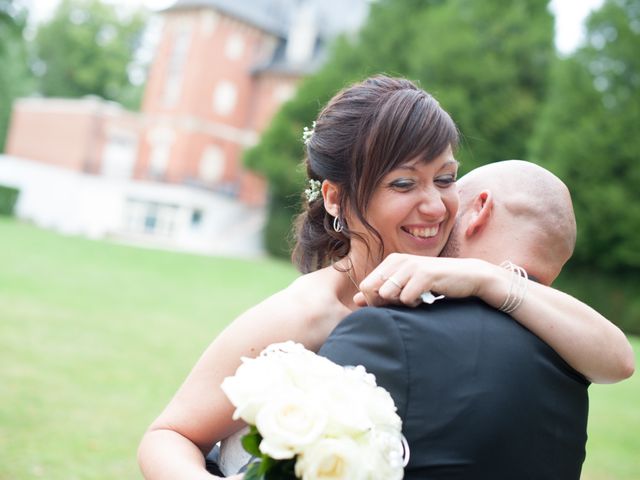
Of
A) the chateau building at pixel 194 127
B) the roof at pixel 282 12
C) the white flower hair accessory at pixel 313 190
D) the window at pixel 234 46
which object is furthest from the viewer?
the window at pixel 234 46

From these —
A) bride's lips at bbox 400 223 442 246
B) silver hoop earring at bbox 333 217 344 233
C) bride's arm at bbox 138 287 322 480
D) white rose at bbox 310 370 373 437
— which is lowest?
bride's arm at bbox 138 287 322 480

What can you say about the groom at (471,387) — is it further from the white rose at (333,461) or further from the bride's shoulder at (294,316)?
the bride's shoulder at (294,316)

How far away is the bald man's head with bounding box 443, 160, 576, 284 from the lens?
2477mm

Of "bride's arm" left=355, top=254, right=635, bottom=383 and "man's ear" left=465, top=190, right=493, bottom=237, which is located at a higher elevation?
"man's ear" left=465, top=190, right=493, bottom=237

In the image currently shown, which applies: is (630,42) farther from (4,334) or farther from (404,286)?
(404,286)

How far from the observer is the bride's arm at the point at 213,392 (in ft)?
8.38

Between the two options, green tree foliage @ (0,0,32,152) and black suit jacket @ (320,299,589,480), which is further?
green tree foliage @ (0,0,32,152)

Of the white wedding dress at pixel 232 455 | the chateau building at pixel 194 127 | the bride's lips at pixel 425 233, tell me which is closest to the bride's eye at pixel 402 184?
the bride's lips at pixel 425 233

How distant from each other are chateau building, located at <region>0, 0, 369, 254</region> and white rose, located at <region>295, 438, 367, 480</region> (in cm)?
4642

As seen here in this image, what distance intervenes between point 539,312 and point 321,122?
1067 mm

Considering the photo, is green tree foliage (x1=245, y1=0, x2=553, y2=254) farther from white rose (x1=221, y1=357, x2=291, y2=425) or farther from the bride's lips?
white rose (x1=221, y1=357, x2=291, y2=425)

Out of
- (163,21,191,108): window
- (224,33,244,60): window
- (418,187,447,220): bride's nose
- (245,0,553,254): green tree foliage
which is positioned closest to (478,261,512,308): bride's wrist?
(418,187,447,220): bride's nose

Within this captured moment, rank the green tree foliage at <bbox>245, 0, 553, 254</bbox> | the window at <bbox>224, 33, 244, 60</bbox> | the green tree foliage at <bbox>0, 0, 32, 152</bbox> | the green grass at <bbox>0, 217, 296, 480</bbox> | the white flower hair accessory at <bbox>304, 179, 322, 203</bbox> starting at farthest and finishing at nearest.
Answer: the green tree foliage at <bbox>0, 0, 32, 152</bbox> → the window at <bbox>224, 33, 244, 60</bbox> → the green tree foliage at <bbox>245, 0, 553, 254</bbox> → the green grass at <bbox>0, 217, 296, 480</bbox> → the white flower hair accessory at <bbox>304, 179, 322, 203</bbox>

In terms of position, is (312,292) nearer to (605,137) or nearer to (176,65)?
(605,137)
